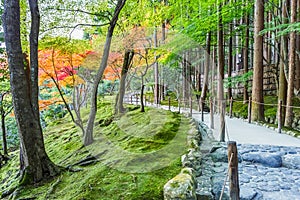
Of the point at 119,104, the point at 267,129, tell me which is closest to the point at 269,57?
the point at 267,129

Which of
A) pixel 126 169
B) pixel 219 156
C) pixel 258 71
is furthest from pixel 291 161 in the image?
pixel 258 71

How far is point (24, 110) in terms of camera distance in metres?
A: 4.72

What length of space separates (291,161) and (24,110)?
5.24m

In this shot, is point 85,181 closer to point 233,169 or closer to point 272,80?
point 233,169

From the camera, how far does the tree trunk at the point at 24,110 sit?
177 inches

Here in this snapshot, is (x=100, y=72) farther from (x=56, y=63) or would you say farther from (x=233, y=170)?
(x=233, y=170)

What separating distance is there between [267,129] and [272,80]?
20.1 feet

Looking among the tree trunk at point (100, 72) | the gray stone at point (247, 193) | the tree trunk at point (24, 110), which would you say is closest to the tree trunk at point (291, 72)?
the gray stone at point (247, 193)

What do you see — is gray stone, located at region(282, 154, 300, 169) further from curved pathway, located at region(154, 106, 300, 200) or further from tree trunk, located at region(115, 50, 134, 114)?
tree trunk, located at region(115, 50, 134, 114)

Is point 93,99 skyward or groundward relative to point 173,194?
skyward

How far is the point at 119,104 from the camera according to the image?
10.7 meters

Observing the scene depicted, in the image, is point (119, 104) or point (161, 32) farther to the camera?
point (161, 32)

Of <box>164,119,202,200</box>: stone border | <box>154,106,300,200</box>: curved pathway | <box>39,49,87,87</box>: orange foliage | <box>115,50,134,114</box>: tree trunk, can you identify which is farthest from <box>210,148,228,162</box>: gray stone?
<box>115,50,134,114</box>: tree trunk

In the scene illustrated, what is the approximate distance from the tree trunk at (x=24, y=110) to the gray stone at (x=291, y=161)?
4718mm
